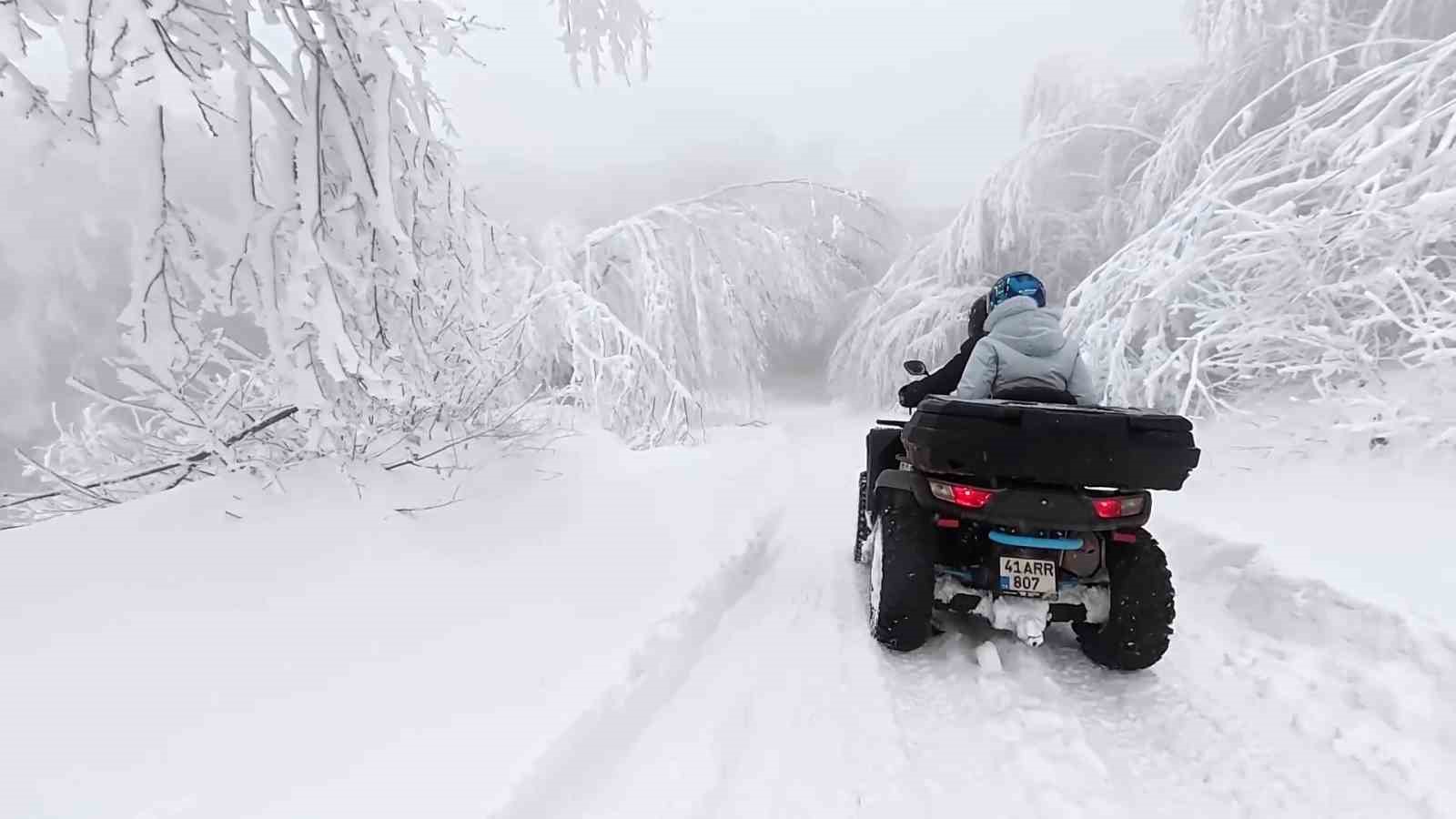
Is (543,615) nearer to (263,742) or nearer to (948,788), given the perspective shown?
(263,742)

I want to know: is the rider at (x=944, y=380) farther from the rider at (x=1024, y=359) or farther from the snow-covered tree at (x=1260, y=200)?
the snow-covered tree at (x=1260, y=200)

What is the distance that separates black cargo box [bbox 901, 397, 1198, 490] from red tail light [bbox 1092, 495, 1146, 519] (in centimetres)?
7

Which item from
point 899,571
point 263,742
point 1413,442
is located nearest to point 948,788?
point 899,571

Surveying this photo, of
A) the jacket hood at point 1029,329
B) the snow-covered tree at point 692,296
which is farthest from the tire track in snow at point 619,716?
the snow-covered tree at point 692,296

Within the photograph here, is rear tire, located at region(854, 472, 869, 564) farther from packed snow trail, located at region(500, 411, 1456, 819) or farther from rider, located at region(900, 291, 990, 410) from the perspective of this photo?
packed snow trail, located at region(500, 411, 1456, 819)

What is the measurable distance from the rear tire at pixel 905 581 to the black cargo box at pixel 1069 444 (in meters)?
0.46

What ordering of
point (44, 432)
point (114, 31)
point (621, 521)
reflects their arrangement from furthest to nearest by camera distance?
point (44, 432)
point (621, 521)
point (114, 31)

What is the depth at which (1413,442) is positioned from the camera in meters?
4.90

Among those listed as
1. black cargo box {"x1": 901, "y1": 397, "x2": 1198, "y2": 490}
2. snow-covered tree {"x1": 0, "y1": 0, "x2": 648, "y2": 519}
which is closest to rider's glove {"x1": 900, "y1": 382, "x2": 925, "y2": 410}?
black cargo box {"x1": 901, "y1": 397, "x2": 1198, "y2": 490}

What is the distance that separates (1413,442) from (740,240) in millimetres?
9473

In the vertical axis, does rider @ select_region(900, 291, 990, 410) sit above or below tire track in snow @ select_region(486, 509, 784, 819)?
above

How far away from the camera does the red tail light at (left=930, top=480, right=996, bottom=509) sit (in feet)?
9.69

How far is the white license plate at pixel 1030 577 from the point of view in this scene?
3.01m

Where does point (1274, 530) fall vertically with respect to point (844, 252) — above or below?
below
